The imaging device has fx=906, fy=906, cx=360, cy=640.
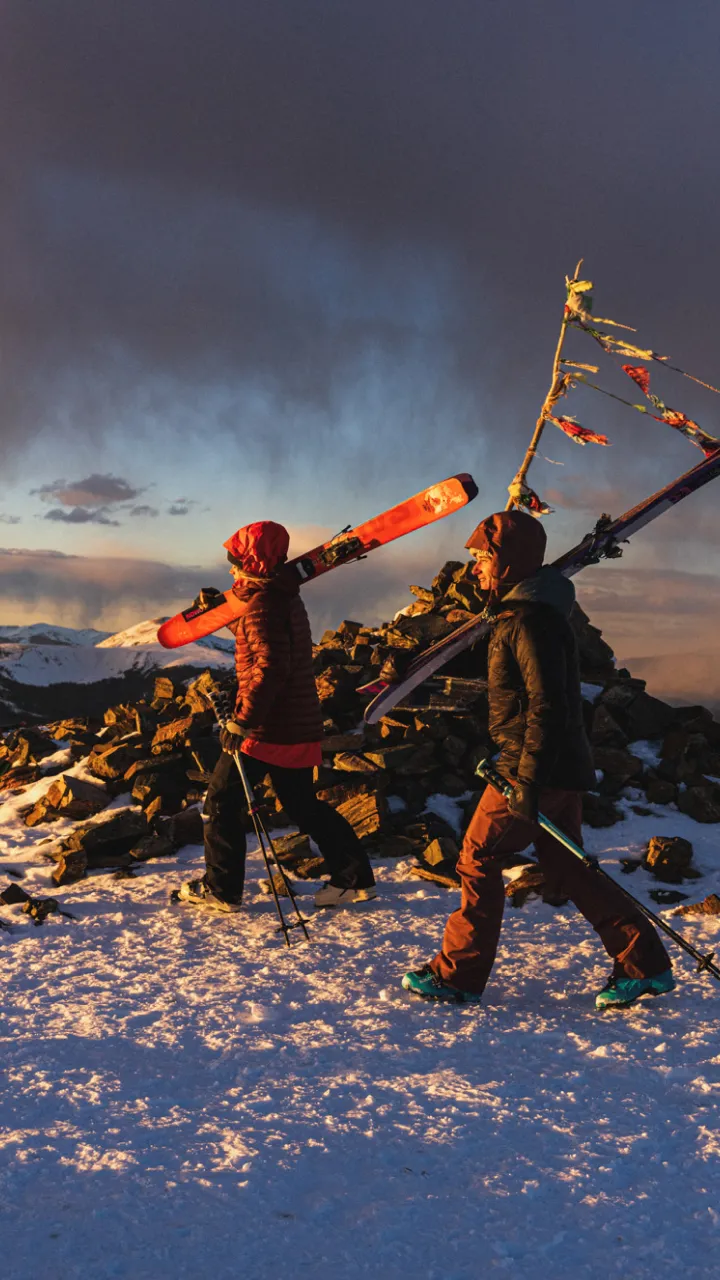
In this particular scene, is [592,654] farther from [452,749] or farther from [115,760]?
[115,760]

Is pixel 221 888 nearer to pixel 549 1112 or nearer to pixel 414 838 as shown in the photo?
pixel 414 838

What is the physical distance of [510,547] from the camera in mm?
5301

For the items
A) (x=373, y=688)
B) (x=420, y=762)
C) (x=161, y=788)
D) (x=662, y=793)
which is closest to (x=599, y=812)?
(x=662, y=793)

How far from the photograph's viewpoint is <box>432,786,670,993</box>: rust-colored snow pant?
207 inches

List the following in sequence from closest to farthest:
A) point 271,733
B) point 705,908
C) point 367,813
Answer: point 705,908 < point 271,733 < point 367,813

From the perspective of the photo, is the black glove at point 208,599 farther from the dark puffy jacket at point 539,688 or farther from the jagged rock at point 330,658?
the dark puffy jacket at point 539,688

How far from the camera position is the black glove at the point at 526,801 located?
199 inches

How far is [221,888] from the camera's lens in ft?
23.7

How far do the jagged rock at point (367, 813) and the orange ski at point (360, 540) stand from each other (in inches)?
86.4

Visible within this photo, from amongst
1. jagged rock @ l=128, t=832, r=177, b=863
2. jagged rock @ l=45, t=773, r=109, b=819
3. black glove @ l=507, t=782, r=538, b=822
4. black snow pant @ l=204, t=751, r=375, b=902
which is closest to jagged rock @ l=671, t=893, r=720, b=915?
black snow pant @ l=204, t=751, r=375, b=902

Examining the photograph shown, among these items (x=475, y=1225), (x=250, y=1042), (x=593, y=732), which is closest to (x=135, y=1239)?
(x=475, y=1225)

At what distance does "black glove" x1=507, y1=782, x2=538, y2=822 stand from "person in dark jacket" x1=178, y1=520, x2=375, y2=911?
2.30 m

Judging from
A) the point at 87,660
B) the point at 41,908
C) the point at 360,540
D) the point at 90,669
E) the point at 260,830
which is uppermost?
the point at 87,660

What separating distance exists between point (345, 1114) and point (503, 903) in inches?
64.8
